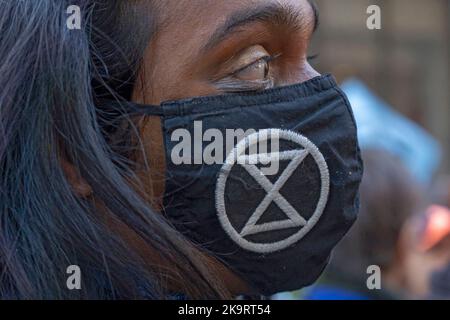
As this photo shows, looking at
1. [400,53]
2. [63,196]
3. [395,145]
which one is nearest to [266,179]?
[63,196]

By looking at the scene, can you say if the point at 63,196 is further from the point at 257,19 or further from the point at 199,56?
the point at 257,19

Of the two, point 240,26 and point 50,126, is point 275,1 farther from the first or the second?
point 50,126

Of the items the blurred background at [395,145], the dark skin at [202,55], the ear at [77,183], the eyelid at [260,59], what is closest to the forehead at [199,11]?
the dark skin at [202,55]

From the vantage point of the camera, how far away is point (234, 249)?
87.4 inches

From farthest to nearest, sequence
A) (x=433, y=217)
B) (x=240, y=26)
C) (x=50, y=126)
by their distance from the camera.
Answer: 1. (x=433, y=217)
2. (x=240, y=26)
3. (x=50, y=126)

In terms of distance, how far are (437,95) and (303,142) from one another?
21.0ft

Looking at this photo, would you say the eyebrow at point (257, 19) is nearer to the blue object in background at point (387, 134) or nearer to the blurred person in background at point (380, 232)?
the blurred person in background at point (380, 232)

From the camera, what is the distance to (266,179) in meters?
2.22

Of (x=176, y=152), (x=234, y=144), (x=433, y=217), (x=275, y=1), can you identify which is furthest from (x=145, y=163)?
(x=433, y=217)

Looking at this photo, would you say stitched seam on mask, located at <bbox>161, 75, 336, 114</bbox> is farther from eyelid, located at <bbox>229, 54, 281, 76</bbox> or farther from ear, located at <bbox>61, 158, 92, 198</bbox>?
ear, located at <bbox>61, 158, 92, 198</bbox>

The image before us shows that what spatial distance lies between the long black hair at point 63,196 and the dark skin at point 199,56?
8 cm

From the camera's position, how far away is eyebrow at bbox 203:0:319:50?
223 cm

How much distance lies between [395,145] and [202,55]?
3.70 metres

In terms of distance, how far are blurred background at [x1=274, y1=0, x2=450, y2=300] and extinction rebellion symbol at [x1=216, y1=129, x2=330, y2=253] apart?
959 millimetres
